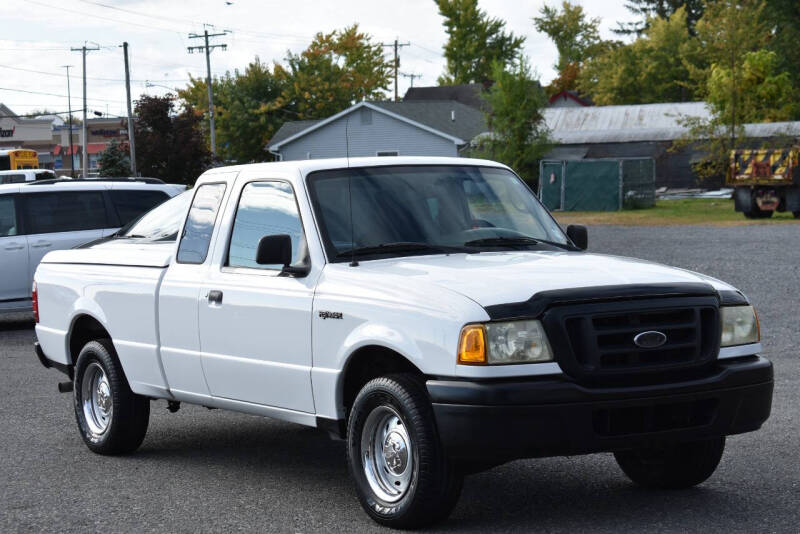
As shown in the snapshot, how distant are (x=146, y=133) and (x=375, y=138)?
12237 millimetres

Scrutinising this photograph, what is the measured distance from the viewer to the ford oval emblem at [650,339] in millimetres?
5746

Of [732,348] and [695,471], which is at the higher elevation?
[732,348]

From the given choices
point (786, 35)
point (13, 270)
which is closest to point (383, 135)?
point (786, 35)

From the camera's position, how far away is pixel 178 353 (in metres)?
7.62

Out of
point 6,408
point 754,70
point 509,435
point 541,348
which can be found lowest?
point 6,408

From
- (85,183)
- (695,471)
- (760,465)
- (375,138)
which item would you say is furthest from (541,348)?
(375,138)

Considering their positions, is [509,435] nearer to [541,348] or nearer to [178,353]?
[541,348]

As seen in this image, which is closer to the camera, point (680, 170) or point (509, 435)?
point (509, 435)

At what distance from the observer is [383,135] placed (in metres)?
65.1

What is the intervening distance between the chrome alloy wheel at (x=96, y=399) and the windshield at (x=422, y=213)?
2.53 m

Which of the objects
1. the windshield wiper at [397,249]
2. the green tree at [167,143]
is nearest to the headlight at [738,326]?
the windshield wiper at [397,249]

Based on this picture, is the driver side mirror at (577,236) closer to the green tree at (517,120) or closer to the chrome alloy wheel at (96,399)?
the chrome alloy wheel at (96,399)

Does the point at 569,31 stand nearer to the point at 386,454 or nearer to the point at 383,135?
the point at 383,135

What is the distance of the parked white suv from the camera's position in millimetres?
16625
